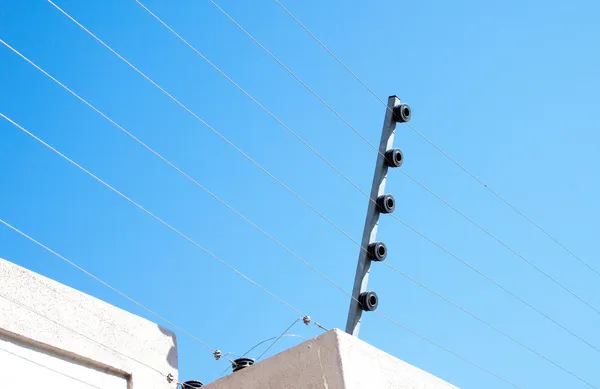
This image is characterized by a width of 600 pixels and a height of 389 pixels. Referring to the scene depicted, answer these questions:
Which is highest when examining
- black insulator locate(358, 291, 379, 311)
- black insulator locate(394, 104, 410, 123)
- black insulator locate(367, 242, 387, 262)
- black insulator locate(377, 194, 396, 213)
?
black insulator locate(394, 104, 410, 123)

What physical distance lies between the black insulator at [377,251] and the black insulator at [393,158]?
0.98 metres

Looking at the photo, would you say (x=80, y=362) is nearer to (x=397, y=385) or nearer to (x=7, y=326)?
(x=7, y=326)

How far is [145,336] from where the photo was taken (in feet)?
31.1

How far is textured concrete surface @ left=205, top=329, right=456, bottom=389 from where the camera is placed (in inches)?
335

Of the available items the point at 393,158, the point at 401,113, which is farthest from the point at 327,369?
the point at 401,113

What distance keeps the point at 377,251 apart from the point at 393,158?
1.15 metres

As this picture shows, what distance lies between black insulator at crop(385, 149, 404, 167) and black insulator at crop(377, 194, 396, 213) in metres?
0.40

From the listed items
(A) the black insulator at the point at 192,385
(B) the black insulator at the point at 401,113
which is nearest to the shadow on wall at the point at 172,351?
(A) the black insulator at the point at 192,385

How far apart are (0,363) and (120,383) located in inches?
48.7

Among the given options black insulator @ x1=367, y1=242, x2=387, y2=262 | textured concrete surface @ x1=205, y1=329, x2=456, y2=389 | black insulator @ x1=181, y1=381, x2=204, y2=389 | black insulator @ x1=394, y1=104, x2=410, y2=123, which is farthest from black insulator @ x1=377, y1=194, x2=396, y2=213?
black insulator @ x1=181, y1=381, x2=204, y2=389

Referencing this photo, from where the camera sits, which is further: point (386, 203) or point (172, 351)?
point (386, 203)

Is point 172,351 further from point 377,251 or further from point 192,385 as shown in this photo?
point 377,251

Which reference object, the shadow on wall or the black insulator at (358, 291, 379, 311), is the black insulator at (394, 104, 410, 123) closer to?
the black insulator at (358, 291, 379, 311)

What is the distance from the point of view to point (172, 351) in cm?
965
